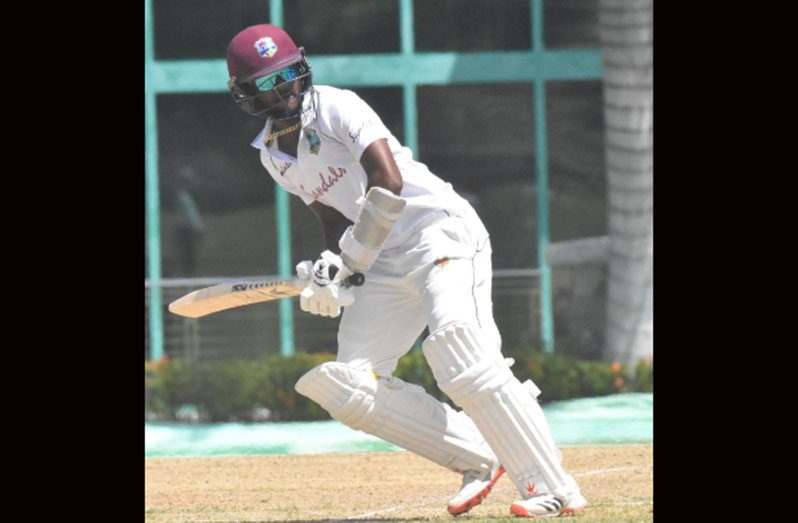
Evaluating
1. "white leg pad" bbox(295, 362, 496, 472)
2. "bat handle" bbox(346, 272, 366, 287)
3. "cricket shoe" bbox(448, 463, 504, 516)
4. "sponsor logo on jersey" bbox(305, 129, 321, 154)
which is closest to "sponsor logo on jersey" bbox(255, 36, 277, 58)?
"sponsor logo on jersey" bbox(305, 129, 321, 154)

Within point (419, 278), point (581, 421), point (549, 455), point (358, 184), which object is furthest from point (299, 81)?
point (581, 421)

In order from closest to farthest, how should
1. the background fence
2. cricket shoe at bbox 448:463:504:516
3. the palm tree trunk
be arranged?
1. cricket shoe at bbox 448:463:504:516
2. the background fence
3. the palm tree trunk

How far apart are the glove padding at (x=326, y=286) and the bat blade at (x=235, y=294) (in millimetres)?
158

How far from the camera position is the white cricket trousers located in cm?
604

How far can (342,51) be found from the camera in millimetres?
11938

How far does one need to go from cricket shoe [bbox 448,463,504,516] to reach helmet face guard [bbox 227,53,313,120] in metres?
1.69

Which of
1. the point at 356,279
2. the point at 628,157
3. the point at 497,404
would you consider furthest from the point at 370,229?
the point at 628,157

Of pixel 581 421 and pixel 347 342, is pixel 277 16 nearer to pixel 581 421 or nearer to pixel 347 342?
pixel 581 421

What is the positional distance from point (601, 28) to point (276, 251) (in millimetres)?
3187

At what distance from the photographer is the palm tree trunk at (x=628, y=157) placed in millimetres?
12039

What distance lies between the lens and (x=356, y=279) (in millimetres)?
6012

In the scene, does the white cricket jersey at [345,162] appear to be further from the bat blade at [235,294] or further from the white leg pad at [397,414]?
the white leg pad at [397,414]

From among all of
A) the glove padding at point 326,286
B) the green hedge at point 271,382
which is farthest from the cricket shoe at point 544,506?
the green hedge at point 271,382

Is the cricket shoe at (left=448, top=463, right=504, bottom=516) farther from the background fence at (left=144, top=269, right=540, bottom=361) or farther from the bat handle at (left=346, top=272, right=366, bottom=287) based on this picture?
the background fence at (left=144, top=269, right=540, bottom=361)
